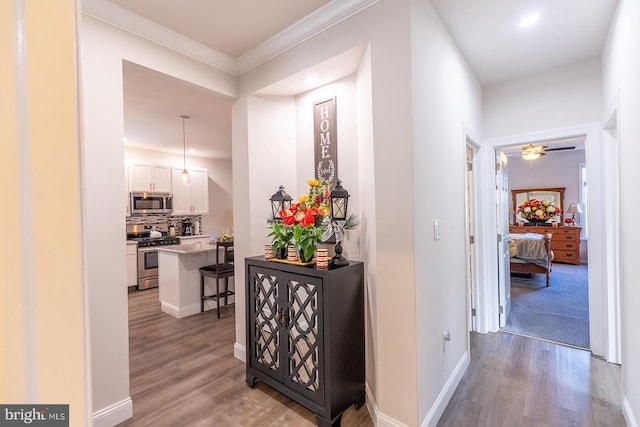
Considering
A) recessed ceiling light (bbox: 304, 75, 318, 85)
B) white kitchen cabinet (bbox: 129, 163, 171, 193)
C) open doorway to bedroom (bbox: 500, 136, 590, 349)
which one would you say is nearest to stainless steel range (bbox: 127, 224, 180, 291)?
white kitchen cabinet (bbox: 129, 163, 171, 193)

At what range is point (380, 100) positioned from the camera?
190cm

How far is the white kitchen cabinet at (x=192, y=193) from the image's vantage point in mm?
6586

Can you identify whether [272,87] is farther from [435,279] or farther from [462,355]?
[462,355]

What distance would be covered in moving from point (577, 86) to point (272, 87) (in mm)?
2908

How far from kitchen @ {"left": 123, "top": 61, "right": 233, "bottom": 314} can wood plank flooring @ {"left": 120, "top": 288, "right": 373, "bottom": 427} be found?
195cm

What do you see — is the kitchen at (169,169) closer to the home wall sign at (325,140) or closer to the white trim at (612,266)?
the home wall sign at (325,140)

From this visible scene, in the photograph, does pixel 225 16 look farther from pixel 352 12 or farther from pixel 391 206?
pixel 391 206

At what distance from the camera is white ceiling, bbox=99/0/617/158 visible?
81.3 inches

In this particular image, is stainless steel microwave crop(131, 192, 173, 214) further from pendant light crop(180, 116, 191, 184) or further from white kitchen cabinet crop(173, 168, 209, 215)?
pendant light crop(180, 116, 191, 184)

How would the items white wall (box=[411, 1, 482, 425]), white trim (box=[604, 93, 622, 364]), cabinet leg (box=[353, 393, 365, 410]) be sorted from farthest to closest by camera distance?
white trim (box=[604, 93, 622, 364]), cabinet leg (box=[353, 393, 365, 410]), white wall (box=[411, 1, 482, 425])

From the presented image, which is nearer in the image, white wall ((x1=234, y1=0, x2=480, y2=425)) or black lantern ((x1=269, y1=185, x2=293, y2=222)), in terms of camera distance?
white wall ((x1=234, y1=0, x2=480, y2=425))

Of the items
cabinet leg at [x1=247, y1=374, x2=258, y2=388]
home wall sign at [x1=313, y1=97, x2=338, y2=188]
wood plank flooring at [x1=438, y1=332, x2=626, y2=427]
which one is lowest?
wood plank flooring at [x1=438, y1=332, x2=626, y2=427]

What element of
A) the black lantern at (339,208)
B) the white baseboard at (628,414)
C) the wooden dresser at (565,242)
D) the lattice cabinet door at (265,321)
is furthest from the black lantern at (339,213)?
the wooden dresser at (565,242)

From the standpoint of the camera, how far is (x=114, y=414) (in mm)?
2037
